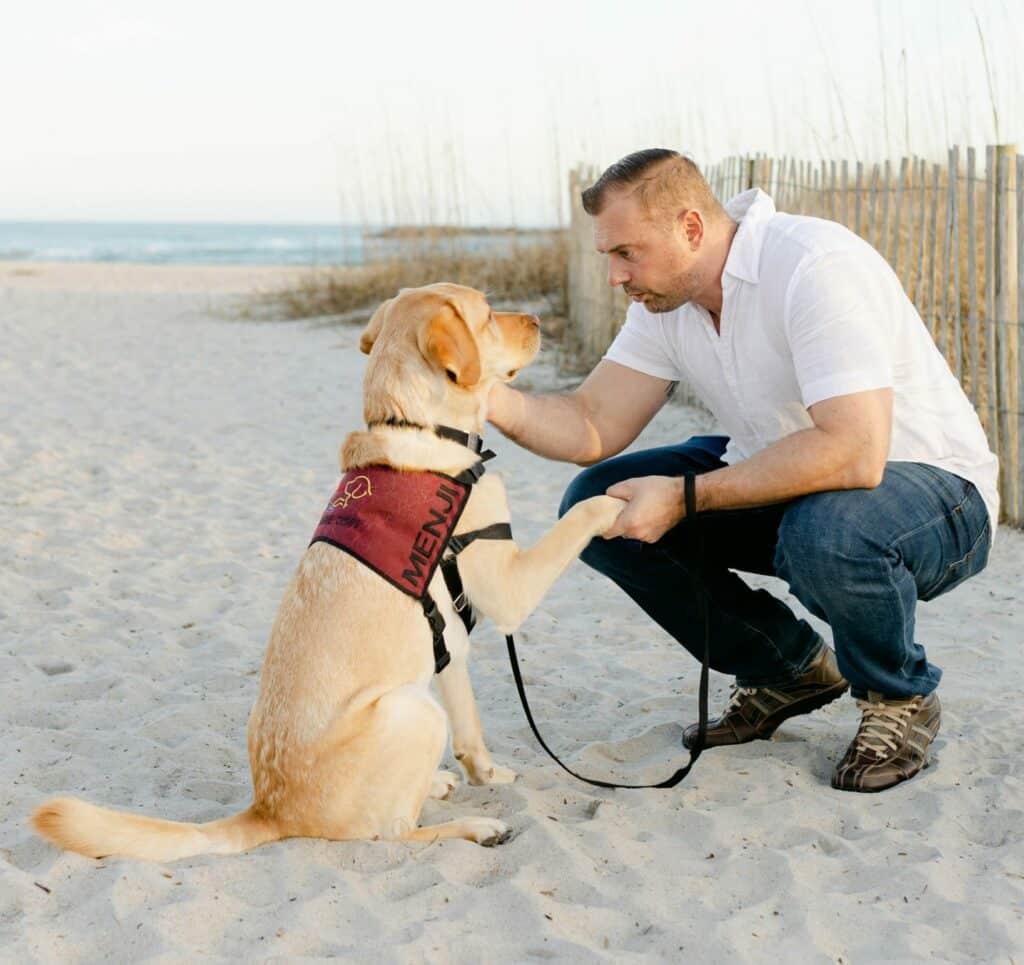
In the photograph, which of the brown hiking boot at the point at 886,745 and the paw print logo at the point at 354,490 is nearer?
the paw print logo at the point at 354,490

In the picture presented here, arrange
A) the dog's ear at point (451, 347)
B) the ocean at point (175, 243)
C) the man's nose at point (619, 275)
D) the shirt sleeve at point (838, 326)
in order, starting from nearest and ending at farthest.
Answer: the dog's ear at point (451, 347) < the shirt sleeve at point (838, 326) < the man's nose at point (619, 275) < the ocean at point (175, 243)

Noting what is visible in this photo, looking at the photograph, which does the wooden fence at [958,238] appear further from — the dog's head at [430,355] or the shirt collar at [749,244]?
the dog's head at [430,355]

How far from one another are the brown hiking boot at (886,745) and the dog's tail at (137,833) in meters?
1.54

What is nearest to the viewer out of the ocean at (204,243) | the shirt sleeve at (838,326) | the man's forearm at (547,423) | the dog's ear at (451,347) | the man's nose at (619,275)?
the dog's ear at (451,347)

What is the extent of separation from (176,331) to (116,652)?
1132 centimetres

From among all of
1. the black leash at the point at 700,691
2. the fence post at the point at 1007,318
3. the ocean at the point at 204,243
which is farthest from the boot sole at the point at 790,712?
the ocean at the point at 204,243

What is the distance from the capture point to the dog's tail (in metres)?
2.62

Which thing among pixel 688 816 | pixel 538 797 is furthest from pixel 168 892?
pixel 688 816

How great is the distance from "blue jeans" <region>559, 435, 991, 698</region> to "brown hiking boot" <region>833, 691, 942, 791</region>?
48 millimetres

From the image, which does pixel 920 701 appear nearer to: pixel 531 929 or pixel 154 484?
pixel 531 929

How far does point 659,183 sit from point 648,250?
0.19 metres

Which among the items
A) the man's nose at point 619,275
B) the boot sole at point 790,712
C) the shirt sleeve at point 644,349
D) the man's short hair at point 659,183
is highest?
the man's short hair at point 659,183

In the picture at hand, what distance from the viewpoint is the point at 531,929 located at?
2.56 m

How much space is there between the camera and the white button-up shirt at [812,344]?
322cm
